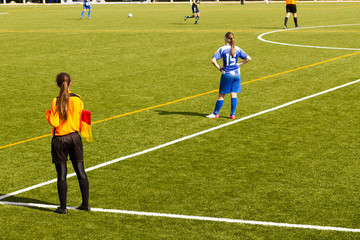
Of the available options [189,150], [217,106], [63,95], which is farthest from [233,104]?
[63,95]

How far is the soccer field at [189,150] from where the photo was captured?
7648mm

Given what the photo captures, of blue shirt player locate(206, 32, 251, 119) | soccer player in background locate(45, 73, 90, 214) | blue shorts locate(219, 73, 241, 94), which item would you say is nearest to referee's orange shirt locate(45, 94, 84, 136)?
soccer player in background locate(45, 73, 90, 214)

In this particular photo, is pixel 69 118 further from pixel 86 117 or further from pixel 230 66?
pixel 230 66

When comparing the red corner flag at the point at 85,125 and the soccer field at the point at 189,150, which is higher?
the red corner flag at the point at 85,125

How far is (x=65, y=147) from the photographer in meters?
7.57

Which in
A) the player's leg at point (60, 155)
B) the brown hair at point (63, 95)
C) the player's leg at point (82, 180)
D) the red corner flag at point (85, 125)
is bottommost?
the player's leg at point (82, 180)

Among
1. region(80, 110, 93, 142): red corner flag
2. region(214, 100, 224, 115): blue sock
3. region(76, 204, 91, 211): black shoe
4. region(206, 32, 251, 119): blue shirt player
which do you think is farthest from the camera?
region(214, 100, 224, 115): blue sock

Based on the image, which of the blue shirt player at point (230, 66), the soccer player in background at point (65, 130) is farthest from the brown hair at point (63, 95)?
the blue shirt player at point (230, 66)

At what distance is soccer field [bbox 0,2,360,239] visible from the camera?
301 inches

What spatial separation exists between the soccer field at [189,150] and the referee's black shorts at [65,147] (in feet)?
2.65

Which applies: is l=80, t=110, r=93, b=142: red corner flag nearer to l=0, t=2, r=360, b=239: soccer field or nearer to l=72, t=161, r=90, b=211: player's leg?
l=72, t=161, r=90, b=211: player's leg

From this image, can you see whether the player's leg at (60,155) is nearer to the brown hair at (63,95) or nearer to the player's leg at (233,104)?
the brown hair at (63,95)

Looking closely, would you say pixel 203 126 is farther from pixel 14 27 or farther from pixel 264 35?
pixel 14 27

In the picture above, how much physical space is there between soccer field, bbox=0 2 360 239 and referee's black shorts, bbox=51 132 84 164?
81 centimetres
